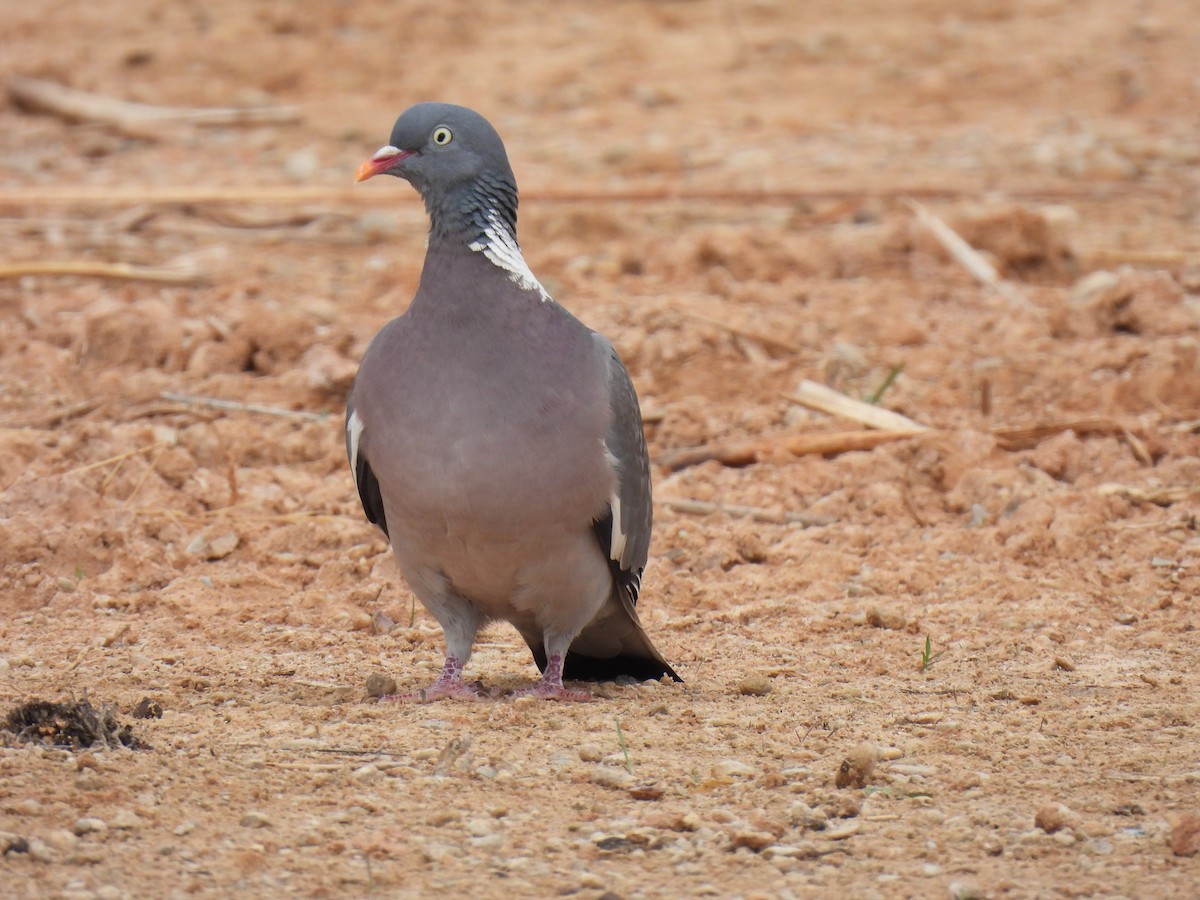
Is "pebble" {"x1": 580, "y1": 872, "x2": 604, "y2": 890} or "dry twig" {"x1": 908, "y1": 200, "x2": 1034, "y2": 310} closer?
"pebble" {"x1": 580, "y1": 872, "x2": 604, "y2": 890}

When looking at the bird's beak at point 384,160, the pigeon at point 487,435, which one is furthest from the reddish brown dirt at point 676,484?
the bird's beak at point 384,160

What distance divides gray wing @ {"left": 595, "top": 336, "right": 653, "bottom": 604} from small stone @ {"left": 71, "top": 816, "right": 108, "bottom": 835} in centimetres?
179

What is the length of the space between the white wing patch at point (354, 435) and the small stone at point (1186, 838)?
2.53 meters

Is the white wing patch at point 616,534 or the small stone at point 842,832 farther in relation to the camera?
the white wing patch at point 616,534

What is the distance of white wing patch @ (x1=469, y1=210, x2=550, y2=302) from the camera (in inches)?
193

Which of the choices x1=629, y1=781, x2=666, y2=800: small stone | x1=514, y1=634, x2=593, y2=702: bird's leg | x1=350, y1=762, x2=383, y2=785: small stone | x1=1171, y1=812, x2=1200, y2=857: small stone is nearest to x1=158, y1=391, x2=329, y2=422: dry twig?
x1=514, y1=634, x2=593, y2=702: bird's leg

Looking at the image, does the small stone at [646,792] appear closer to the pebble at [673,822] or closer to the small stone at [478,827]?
the pebble at [673,822]

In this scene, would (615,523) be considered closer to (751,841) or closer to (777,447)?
(751,841)

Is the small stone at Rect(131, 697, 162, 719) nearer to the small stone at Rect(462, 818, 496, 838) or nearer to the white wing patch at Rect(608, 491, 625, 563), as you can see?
the small stone at Rect(462, 818, 496, 838)

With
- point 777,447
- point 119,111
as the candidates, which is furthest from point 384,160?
point 119,111

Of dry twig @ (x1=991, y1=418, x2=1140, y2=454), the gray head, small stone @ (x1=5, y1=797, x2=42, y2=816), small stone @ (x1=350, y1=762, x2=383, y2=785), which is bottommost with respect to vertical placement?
small stone @ (x1=350, y1=762, x2=383, y2=785)

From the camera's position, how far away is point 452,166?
5031mm

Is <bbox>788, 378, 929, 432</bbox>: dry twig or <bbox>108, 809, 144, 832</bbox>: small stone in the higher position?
<bbox>788, 378, 929, 432</bbox>: dry twig

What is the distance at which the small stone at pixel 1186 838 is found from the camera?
3.64 metres
